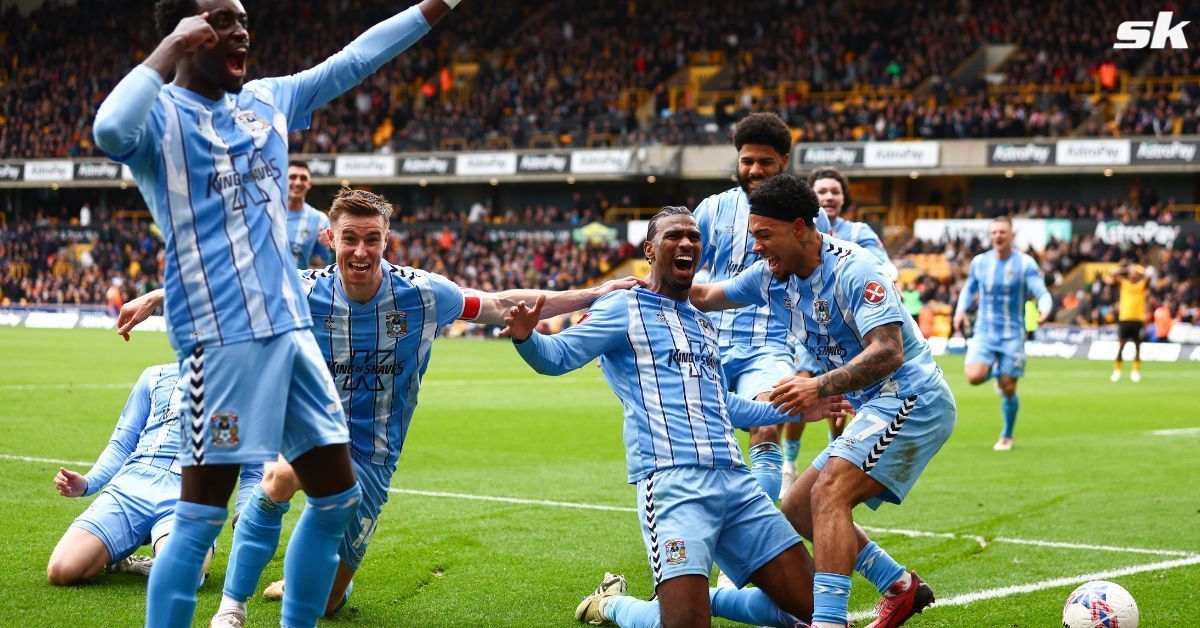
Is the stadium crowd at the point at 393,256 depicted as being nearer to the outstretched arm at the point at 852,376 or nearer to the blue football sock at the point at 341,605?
the blue football sock at the point at 341,605

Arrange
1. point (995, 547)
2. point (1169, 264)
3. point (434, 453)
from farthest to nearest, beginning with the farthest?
point (1169, 264)
point (434, 453)
point (995, 547)

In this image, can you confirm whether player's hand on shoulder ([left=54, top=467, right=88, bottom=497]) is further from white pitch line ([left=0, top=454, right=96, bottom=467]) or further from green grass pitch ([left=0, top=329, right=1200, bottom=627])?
white pitch line ([left=0, top=454, right=96, bottom=467])

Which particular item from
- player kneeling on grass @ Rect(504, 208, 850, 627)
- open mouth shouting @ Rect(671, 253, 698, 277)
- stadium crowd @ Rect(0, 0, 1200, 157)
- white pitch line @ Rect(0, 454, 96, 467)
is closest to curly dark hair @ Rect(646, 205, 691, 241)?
player kneeling on grass @ Rect(504, 208, 850, 627)

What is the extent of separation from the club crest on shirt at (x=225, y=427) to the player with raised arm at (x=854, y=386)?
2.19m

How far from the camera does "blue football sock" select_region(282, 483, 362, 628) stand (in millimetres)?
4609

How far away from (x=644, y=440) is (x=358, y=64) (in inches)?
77.6

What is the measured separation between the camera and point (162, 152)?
417cm

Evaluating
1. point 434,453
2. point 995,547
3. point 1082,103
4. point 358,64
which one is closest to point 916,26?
point 1082,103

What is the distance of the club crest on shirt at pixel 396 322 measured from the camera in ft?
18.4

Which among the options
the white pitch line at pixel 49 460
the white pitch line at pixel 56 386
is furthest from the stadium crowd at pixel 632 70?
the white pitch line at pixel 49 460

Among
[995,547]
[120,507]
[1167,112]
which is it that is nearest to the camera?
[120,507]

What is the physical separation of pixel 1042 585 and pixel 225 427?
14.4 ft

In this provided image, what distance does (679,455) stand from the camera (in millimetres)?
5426

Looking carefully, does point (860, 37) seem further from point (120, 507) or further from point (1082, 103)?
point (120, 507)
